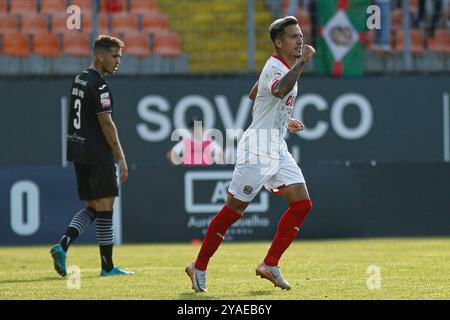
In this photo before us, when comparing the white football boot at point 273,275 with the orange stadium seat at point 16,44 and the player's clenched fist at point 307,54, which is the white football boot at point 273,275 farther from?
the orange stadium seat at point 16,44

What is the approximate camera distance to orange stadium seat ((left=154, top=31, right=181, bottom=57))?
18.6m

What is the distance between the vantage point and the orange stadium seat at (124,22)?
1870cm

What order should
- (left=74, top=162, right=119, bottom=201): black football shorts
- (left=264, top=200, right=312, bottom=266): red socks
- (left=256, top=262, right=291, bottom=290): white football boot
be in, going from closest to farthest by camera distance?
(left=256, top=262, right=291, bottom=290): white football boot → (left=264, top=200, right=312, bottom=266): red socks → (left=74, top=162, right=119, bottom=201): black football shorts

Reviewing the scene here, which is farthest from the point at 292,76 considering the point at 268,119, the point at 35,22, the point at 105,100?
the point at 35,22

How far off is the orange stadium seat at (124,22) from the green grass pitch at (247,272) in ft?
16.0

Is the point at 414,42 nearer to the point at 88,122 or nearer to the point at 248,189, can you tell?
the point at 88,122

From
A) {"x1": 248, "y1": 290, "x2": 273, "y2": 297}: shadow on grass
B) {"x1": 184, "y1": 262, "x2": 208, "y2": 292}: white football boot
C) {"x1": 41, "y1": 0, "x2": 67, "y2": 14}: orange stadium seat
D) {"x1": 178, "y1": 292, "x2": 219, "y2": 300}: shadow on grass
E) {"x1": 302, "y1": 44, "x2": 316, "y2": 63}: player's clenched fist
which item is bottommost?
{"x1": 248, "y1": 290, "x2": 273, "y2": 297}: shadow on grass

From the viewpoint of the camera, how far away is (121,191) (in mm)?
16078

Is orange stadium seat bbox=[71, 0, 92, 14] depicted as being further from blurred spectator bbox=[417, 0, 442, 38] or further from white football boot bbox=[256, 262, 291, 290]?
white football boot bbox=[256, 262, 291, 290]

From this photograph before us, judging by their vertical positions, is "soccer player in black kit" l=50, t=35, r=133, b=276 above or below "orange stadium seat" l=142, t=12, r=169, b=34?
below

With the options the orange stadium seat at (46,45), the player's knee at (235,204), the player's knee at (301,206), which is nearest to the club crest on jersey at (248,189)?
the player's knee at (235,204)

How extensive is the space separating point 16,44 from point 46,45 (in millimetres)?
498

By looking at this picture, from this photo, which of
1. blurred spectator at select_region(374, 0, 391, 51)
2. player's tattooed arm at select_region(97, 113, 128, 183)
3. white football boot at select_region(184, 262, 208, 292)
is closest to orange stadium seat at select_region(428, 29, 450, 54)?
blurred spectator at select_region(374, 0, 391, 51)

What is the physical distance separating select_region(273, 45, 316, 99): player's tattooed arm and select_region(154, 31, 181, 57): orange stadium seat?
10512 millimetres
